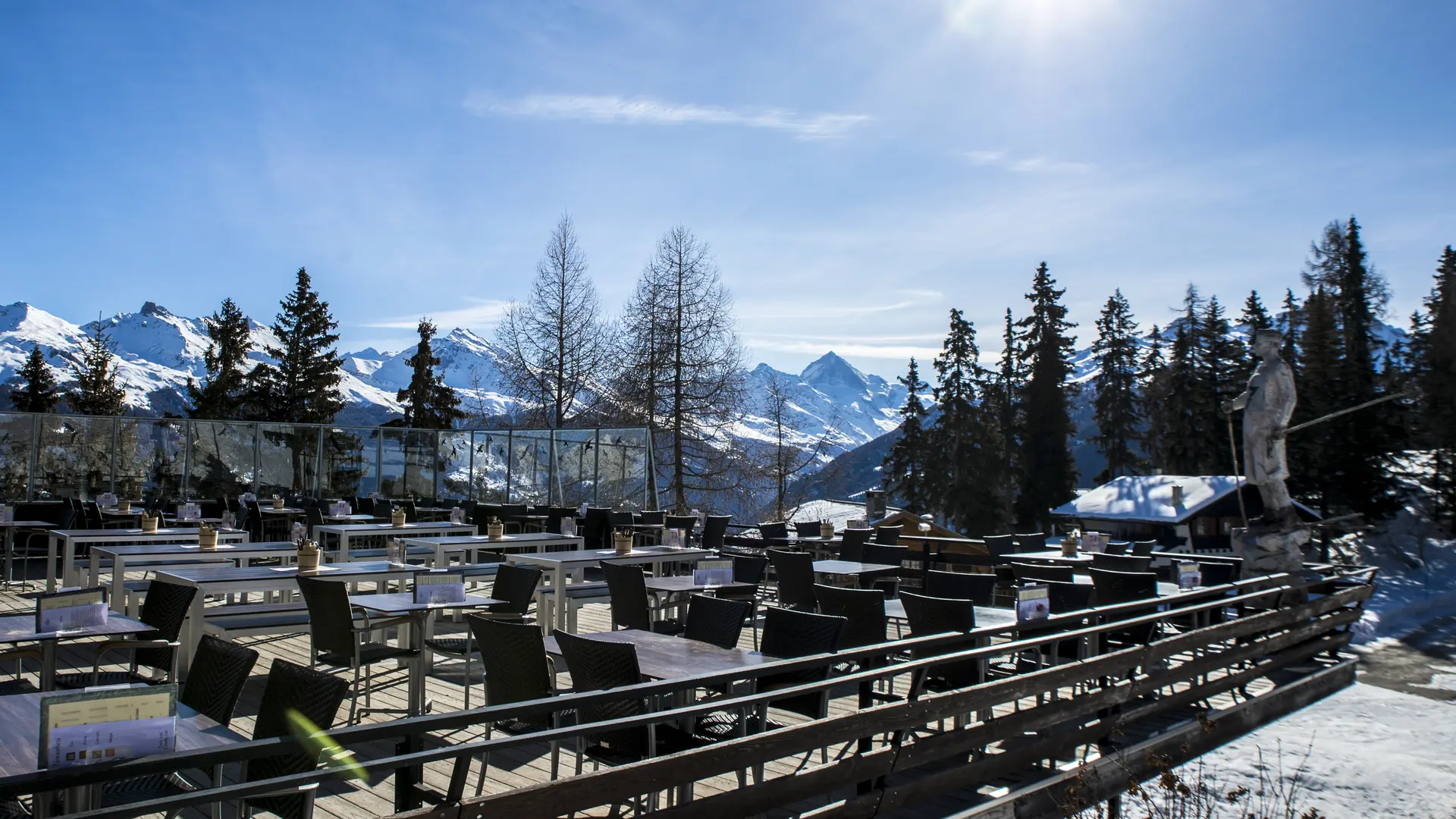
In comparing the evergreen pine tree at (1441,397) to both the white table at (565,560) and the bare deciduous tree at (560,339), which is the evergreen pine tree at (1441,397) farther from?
the white table at (565,560)

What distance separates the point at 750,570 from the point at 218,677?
4.28m

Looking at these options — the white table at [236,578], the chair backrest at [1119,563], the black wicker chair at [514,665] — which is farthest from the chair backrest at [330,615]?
the chair backrest at [1119,563]

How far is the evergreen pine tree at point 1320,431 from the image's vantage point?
97.0ft

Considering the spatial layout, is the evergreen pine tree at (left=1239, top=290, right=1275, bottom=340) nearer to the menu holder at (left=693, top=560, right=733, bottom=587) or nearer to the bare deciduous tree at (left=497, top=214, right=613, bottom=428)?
the bare deciduous tree at (left=497, top=214, right=613, bottom=428)

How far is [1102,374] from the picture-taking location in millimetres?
43875

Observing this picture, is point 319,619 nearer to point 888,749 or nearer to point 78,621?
point 78,621

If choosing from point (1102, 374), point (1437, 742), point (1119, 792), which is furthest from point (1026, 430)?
point (1119, 792)

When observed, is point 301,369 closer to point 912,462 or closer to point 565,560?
point 912,462

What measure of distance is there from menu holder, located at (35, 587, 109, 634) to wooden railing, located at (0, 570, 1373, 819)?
1429 millimetres

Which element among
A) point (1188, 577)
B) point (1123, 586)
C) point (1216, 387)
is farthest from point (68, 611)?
point (1216, 387)

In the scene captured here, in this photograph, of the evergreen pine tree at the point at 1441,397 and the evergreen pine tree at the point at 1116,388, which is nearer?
the evergreen pine tree at the point at 1441,397

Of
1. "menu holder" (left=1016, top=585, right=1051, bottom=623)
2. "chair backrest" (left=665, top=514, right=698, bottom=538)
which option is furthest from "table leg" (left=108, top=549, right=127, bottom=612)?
"chair backrest" (left=665, top=514, right=698, bottom=538)

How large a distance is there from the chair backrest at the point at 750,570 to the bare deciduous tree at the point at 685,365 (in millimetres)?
18505

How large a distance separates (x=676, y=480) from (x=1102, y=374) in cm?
2585
